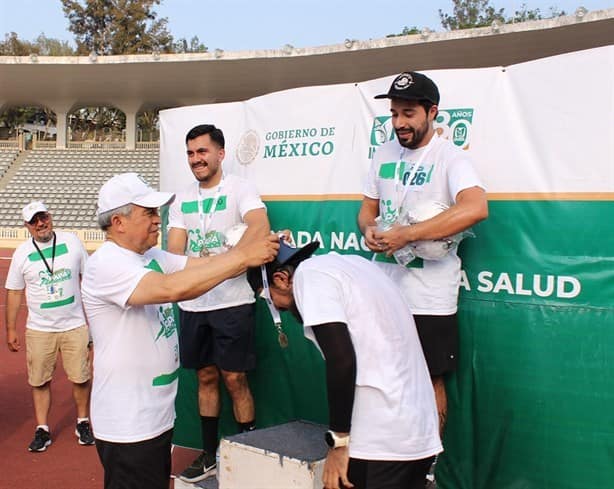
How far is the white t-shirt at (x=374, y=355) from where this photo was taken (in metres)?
2.62

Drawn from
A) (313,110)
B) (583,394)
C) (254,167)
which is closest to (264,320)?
(254,167)

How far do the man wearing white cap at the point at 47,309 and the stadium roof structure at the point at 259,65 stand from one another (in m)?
16.6

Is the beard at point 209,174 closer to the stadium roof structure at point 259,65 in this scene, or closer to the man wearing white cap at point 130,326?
the man wearing white cap at point 130,326

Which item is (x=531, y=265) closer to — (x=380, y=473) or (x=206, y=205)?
(x=380, y=473)

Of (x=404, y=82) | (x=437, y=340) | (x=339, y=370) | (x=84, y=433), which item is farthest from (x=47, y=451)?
(x=404, y=82)

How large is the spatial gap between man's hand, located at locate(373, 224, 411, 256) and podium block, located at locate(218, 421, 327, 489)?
1052mm

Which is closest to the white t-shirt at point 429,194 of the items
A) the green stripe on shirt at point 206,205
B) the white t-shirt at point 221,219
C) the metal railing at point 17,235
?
the white t-shirt at point 221,219

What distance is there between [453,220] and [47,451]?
401 centimetres

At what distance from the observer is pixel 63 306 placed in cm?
600

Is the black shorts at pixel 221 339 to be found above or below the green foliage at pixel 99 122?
below

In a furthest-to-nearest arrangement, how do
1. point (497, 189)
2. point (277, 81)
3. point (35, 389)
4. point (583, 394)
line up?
point (277, 81) → point (35, 389) → point (497, 189) → point (583, 394)

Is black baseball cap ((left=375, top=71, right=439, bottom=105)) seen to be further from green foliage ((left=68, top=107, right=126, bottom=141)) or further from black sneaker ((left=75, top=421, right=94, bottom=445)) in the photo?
green foliage ((left=68, top=107, right=126, bottom=141))

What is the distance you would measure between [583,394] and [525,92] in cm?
158

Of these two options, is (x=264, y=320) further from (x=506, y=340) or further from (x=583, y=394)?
(x=583, y=394)
